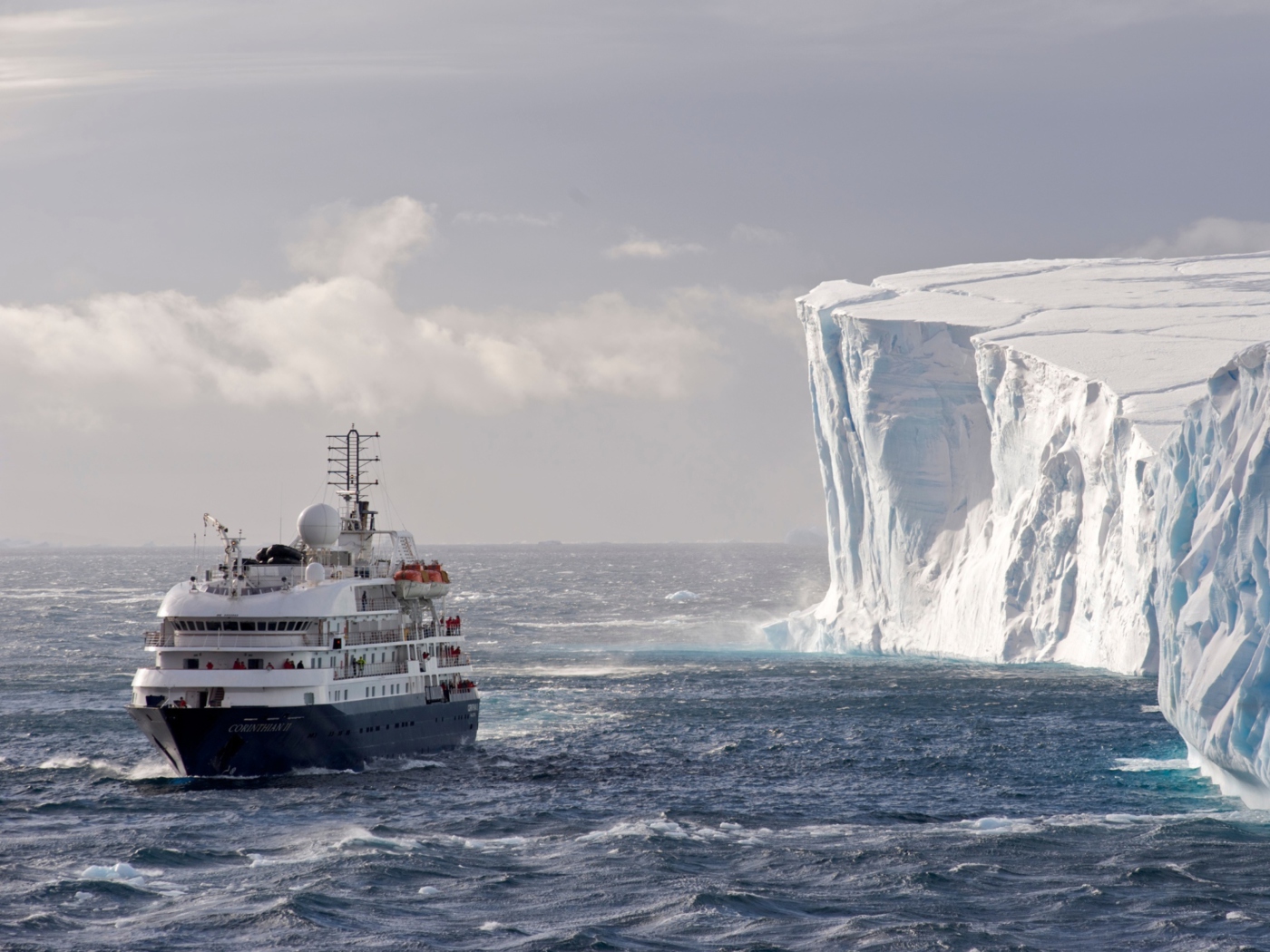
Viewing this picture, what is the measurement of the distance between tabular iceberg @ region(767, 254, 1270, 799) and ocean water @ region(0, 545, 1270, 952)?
601cm

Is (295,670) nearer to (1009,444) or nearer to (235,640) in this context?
(235,640)

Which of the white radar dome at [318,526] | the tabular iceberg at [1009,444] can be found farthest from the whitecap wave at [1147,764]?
the white radar dome at [318,526]

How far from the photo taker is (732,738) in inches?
1811

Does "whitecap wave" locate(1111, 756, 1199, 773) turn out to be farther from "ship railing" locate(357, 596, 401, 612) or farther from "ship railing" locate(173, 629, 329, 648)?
"ship railing" locate(173, 629, 329, 648)

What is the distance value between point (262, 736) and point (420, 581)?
8016mm

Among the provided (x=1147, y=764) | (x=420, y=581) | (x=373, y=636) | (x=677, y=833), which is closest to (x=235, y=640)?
(x=373, y=636)

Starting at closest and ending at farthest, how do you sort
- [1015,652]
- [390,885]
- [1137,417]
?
[390,885]
[1137,417]
[1015,652]

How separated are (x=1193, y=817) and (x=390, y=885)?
17.8 m

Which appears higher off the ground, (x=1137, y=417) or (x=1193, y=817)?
(x=1137, y=417)

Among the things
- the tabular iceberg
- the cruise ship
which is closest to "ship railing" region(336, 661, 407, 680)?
the cruise ship

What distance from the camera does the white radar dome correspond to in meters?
44.6

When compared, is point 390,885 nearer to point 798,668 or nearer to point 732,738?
point 732,738

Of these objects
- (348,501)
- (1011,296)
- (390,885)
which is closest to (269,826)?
(390,885)

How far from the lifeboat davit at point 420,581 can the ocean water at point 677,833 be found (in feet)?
17.0
